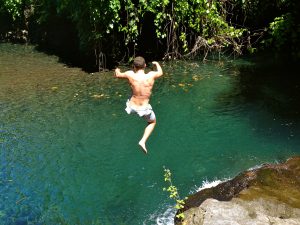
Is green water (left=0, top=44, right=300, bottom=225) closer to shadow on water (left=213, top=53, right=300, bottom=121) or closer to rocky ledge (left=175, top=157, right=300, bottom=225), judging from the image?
shadow on water (left=213, top=53, right=300, bottom=121)

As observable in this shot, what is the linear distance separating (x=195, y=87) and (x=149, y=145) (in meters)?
4.47

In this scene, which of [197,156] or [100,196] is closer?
[100,196]

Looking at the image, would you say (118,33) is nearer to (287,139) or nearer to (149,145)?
(149,145)

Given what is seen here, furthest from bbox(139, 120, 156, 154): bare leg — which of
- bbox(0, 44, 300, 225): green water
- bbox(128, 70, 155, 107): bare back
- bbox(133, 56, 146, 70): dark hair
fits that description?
bbox(133, 56, 146, 70): dark hair

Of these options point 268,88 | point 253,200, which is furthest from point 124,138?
point 268,88

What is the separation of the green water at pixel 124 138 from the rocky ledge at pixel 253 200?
3.03 feet

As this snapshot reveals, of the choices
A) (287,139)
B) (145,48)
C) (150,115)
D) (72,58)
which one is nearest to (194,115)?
(287,139)

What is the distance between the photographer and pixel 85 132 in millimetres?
12133

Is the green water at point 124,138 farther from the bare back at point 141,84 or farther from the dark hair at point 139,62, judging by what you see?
the dark hair at point 139,62

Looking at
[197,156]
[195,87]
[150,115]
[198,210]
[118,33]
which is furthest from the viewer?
[118,33]

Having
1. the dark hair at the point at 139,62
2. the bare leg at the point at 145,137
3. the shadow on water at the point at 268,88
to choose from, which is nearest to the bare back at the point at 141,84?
the dark hair at the point at 139,62

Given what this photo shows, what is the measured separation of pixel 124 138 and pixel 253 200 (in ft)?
15.8

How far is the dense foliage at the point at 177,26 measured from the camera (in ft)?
52.9

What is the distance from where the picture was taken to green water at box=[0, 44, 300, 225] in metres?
8.91
